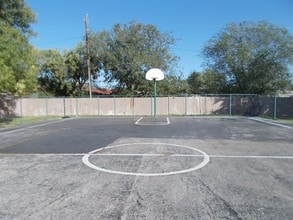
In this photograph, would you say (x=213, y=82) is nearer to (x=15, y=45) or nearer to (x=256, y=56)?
(x=256, y=56)

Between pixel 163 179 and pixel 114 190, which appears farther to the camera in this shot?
pixel 163 179

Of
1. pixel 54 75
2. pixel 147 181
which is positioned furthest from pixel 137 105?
pixel 147 181

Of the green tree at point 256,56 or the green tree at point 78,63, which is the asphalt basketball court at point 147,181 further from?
the green tree at point 78,63

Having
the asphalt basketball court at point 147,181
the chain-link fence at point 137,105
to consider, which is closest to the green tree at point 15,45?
the chain-link fence at point 137,105

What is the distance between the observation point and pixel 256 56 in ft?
93.5

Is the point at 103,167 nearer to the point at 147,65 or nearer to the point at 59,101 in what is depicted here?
the point at 59,101

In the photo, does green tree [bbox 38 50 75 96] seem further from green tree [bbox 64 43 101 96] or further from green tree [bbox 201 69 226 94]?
green tree [bbox 201 69 226 94]

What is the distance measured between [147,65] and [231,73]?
9127mm

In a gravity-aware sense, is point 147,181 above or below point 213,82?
below

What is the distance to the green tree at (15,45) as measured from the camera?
16891mm

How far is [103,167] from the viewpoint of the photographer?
654cm

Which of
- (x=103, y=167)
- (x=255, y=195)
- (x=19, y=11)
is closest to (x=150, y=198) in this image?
(x=255, y=195)

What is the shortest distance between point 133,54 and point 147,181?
29934 mm

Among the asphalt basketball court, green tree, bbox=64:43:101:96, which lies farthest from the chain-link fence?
the asphalt basketball court
